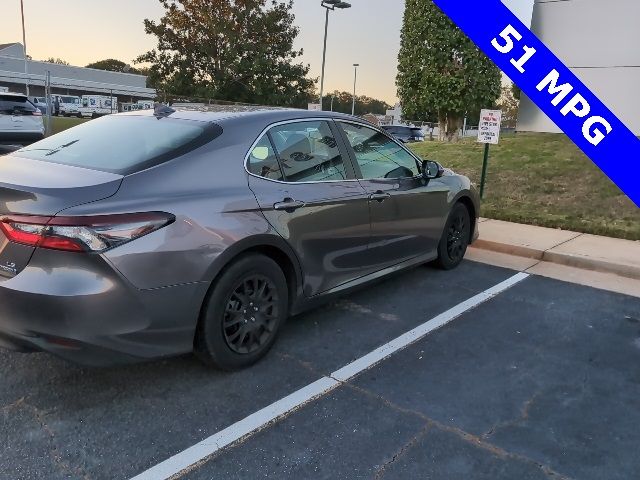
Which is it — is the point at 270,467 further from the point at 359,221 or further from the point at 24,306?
the point at 359,221

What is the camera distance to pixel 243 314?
11.3 ft

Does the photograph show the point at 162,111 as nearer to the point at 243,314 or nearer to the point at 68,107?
the point at 243,314

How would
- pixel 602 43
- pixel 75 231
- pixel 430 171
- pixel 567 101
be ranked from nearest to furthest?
1. pixel 567 101
2. pixel 75 231
3. pixel 430 171
4. pixel 602 43

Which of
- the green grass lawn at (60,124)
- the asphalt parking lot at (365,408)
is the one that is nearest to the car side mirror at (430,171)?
the asphalt parking lot at (365,408)

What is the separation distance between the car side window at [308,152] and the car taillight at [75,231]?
124 centimetres

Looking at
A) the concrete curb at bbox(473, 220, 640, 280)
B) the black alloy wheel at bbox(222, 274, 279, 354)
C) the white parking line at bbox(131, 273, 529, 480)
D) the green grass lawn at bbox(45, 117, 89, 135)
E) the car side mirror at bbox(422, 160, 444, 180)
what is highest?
the car side mirror at bbox(422, 160, 444, 180)

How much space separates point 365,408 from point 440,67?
50.2ft

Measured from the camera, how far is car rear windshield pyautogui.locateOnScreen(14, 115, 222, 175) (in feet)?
10.5

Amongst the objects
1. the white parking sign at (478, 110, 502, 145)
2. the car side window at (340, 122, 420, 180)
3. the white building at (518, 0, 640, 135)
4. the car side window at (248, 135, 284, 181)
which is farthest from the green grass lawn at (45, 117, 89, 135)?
the car side window at (248, 135, 284, 181)

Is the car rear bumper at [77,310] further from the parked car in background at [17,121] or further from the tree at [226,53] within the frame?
the tree at [226,53]

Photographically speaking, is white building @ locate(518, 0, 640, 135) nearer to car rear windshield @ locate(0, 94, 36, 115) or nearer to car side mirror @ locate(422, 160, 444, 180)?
car side mirror @ locate(422, 160, 444, 180)

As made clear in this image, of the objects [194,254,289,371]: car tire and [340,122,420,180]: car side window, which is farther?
[340,122,420,180]: car side window

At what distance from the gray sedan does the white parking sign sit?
442 cm

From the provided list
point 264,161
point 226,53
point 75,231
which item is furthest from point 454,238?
point 226,53
